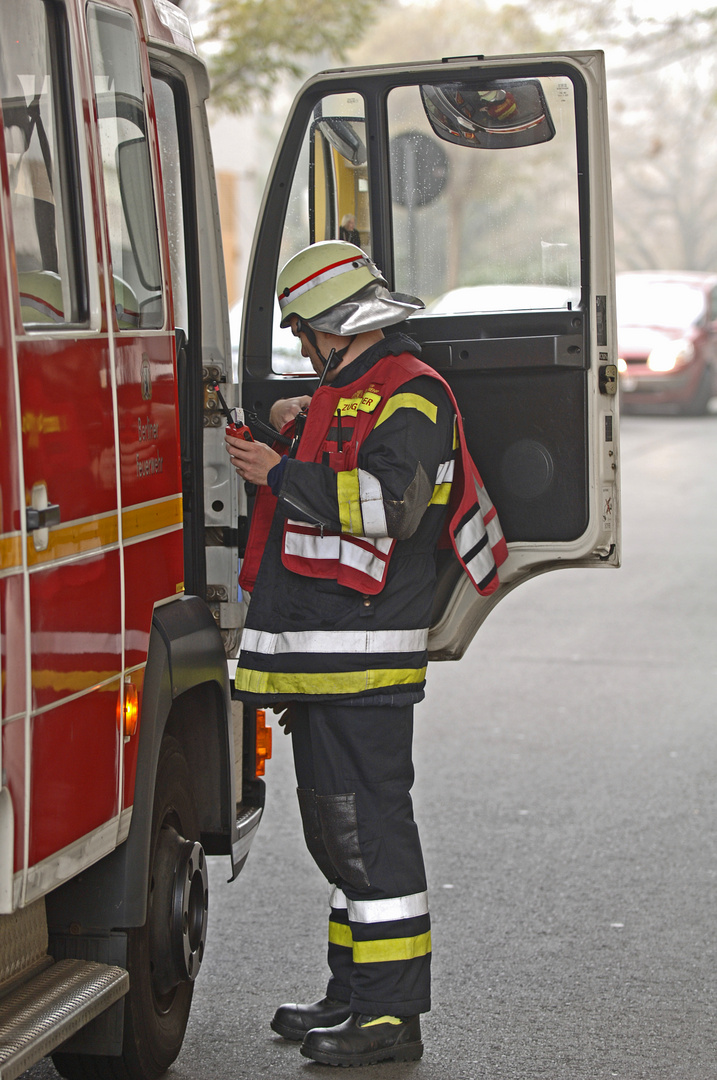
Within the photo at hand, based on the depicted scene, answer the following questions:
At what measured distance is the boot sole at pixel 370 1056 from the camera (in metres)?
3.91

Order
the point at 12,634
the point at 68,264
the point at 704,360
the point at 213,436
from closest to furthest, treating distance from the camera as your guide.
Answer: the point at 12,634
the point at 68,264
the point at 213,436
the point at 704,360

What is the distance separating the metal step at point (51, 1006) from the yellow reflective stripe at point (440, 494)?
4.64ft

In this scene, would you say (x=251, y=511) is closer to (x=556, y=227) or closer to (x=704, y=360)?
(x=556, y=227)

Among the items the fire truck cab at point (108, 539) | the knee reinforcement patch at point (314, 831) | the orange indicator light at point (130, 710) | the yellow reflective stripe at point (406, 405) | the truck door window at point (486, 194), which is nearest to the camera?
the fire truck cab at point (108, 539)

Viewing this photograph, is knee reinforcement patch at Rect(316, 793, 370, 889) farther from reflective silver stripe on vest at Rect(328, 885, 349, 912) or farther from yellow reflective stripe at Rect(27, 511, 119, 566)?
yellow reflective stripe at Rect(27, 511, 119, 566)

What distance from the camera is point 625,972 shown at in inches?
181

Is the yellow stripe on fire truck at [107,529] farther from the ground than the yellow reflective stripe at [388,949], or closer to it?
farther from the ground

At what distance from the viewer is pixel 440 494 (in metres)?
3.96

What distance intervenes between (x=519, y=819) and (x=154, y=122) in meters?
3.48

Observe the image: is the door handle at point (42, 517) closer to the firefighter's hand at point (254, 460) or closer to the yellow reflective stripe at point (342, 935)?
the firefighter's hand at point (254, 460)

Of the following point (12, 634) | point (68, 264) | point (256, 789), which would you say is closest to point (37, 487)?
point (12, 634)

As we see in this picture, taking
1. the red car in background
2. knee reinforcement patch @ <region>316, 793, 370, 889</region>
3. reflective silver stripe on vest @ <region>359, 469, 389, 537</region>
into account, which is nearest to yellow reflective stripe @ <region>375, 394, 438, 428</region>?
reflective silver stripe on vest @ <region>359, 469, 389, 537</region>

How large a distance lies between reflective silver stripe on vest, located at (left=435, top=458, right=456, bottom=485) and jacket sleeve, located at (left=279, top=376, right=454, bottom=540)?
133 millimetres

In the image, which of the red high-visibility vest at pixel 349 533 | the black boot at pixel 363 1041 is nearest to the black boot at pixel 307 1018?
the black boot at pixel 363 1041
